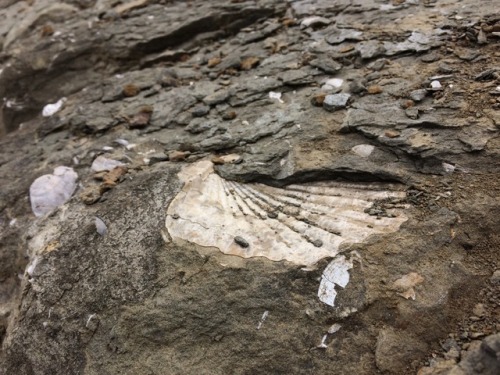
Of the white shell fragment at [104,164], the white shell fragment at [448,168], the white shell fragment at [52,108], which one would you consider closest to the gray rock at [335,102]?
the white shell fragment at [448,168]

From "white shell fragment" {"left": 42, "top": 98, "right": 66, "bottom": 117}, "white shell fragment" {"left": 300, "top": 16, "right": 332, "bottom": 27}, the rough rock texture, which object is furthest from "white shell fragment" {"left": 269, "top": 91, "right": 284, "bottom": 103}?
"white shell fragment" {"left": 42, "top": 98, "right": 66, "bottom": 117}

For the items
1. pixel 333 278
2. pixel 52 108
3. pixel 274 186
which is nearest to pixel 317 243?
pixel 333 278

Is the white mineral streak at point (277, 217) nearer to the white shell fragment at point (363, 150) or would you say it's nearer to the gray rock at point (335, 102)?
the white shell fragment at point (363, 150)

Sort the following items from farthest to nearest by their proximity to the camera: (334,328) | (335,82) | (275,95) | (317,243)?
1. (275,95)
2. (335,82)
3. (317,243)
4. (334,328)

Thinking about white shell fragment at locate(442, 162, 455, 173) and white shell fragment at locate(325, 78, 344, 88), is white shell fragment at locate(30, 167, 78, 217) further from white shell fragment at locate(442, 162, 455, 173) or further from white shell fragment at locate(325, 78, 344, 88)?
white shell fragment at locate(442, 162, 455, 173)

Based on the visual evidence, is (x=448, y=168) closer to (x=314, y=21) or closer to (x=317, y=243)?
(x=317, y=243)
